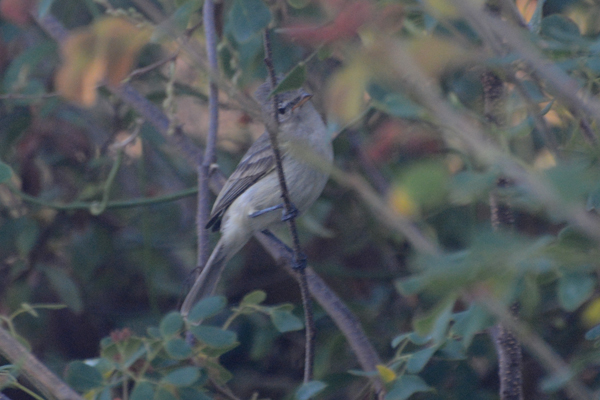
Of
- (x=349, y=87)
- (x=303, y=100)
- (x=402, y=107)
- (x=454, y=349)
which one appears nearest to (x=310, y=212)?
(x=303, y=100)

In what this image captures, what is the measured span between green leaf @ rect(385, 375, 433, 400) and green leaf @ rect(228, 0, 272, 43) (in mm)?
1141

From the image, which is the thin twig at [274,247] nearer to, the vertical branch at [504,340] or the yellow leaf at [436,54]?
the vertical branch at [504,340]

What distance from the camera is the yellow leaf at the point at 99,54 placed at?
1384mm

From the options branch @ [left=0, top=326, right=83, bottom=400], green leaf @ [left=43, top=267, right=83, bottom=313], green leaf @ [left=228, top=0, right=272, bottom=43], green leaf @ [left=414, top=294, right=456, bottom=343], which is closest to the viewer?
green leaf @ [left=414, top=294, right=456, bottom=343]

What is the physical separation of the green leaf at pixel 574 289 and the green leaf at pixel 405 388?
0.83 m

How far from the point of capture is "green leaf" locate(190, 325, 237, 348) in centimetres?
205

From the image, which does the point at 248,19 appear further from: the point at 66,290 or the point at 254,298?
the point at 66,290

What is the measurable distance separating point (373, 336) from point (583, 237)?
207 cm

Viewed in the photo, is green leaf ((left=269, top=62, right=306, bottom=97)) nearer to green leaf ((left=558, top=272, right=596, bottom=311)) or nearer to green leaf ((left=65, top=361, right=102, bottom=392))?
green leaf ((left=558, top=272, right=596, bottom=311))

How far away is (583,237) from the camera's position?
1349mm

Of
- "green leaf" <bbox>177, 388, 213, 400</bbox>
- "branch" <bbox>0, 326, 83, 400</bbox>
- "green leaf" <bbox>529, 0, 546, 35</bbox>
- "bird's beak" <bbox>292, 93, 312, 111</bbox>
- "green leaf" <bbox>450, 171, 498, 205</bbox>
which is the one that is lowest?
"green leaf" <bbox>177, 388, 213, 400</bbox>

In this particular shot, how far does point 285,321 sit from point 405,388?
0.54 metres

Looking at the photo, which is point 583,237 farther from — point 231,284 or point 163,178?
point 163,178

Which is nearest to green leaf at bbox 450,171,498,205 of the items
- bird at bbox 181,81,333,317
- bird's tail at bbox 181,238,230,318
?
bird's tail at bbox 181,238,230,318
